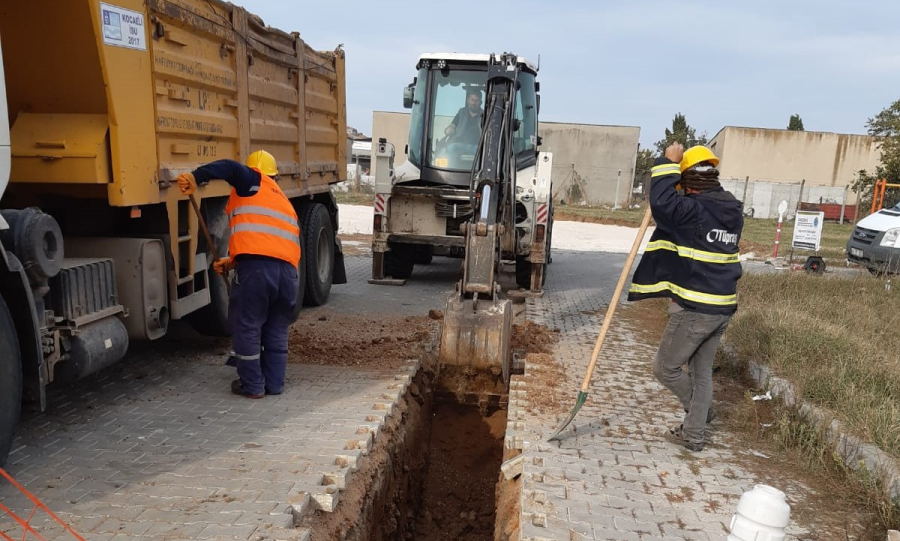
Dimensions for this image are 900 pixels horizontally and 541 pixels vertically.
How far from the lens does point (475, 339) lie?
217 inches

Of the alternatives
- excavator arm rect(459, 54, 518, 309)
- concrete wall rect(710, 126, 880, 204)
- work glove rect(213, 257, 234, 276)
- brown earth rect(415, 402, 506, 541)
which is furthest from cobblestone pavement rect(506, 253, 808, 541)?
concrete wall rect(710, 126, 880, 204)

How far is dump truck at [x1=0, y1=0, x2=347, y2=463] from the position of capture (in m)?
3.39

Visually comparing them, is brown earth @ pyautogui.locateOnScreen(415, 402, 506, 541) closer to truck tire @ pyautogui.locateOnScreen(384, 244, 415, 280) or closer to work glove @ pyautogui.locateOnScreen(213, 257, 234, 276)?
work glove @ pyautogui.locateOnScreen(213, 257, 234, 276)

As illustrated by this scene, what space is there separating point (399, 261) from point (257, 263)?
543 cm

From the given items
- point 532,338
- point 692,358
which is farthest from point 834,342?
point 532,338

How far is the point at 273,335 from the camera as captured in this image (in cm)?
494

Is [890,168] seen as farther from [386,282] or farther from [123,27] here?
[123,27]

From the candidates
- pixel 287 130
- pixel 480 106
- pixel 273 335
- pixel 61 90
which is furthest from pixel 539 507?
pixel 480 106

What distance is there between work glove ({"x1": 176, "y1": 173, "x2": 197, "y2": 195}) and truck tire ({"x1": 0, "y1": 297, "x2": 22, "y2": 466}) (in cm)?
142

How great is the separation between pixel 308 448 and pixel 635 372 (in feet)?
10.5

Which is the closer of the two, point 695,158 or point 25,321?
point 25,321

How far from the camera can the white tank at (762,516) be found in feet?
7.07

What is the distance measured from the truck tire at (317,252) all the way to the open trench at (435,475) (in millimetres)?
2186

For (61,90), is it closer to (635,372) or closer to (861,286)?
(635,372)
